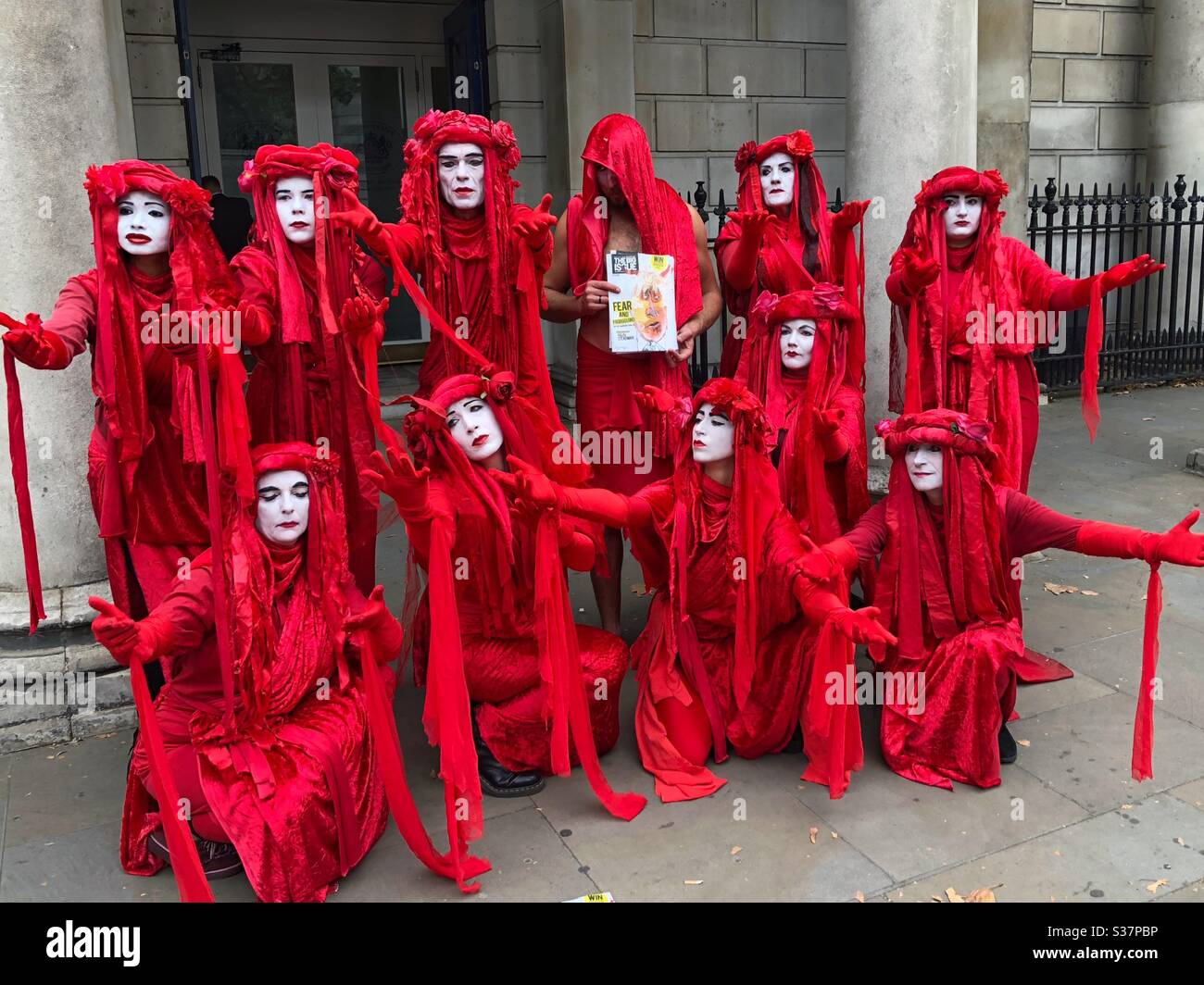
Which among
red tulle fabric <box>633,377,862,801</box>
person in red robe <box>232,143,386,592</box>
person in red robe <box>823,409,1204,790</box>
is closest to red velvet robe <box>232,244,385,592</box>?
person in red robe <box>232,143,386,592</box>

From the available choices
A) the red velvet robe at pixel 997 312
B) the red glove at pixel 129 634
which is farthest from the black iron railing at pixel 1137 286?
the red glove at pixel 129 634

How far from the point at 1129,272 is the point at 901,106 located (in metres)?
2.03

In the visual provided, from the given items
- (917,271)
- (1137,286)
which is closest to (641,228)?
(917,271)

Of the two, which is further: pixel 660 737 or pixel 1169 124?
pixel 1169 124

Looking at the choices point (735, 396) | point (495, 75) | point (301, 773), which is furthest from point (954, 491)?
point (495, 75)

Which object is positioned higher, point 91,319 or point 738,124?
point 738,124

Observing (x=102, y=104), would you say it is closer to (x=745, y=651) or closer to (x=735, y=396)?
(x=735, y=396)

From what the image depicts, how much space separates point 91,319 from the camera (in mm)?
3438

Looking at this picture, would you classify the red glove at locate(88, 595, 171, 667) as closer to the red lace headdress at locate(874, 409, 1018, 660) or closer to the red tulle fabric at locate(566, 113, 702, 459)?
the red tulle fabric at locate(566, 113, 702, 459)

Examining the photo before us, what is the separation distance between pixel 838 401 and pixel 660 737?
147 centimetres

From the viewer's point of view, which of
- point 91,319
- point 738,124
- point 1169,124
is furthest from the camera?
point 1169,124

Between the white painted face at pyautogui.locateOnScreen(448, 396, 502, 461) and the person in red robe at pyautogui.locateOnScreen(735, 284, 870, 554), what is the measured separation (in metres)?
1.01

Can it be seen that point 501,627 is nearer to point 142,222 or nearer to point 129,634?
point 129,634

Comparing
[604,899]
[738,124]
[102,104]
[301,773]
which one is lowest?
[604,899]
